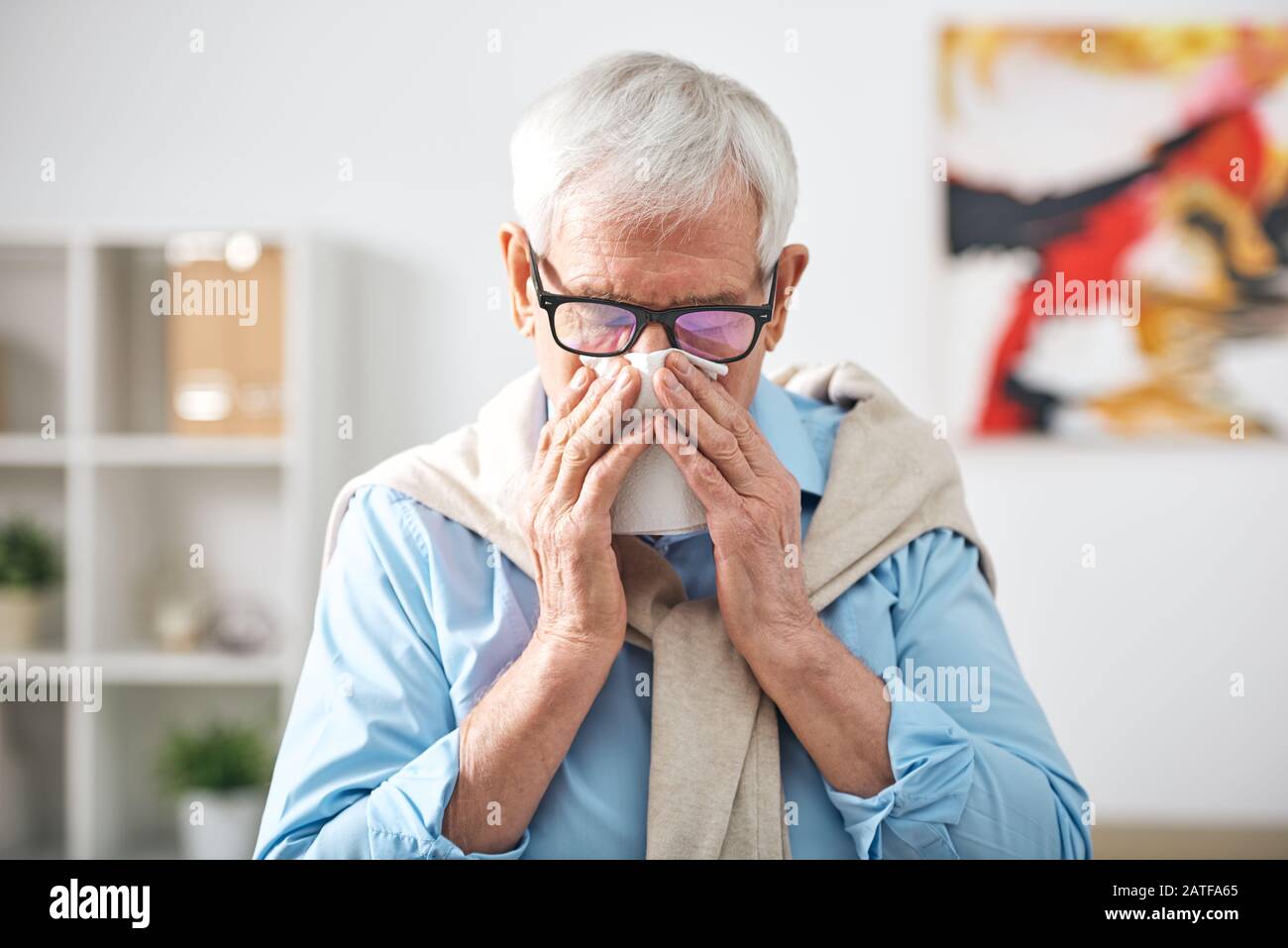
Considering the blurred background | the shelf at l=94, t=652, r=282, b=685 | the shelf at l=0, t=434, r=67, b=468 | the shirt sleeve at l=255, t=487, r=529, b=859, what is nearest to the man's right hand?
the shirt sleeve at l=255, t=487, r=529, b=859

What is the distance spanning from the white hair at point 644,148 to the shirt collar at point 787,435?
14 cm

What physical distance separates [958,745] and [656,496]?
10.2 inches

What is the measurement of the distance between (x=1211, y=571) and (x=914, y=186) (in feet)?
2.89

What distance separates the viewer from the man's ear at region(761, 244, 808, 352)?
787 mm

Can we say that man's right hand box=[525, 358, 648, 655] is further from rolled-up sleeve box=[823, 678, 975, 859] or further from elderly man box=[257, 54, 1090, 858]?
rolled-up sleeve box=[823, 678, 975, 859]

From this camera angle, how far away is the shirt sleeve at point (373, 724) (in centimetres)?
67

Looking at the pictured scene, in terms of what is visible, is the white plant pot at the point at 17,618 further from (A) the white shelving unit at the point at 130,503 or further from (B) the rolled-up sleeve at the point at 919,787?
(B) the rolled-up sleeve at the point at 919,787

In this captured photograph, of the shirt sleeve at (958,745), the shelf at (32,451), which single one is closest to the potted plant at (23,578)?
the shelf at (32,451)

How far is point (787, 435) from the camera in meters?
0.83

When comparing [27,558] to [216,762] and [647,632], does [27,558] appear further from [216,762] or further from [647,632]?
[647,632]
